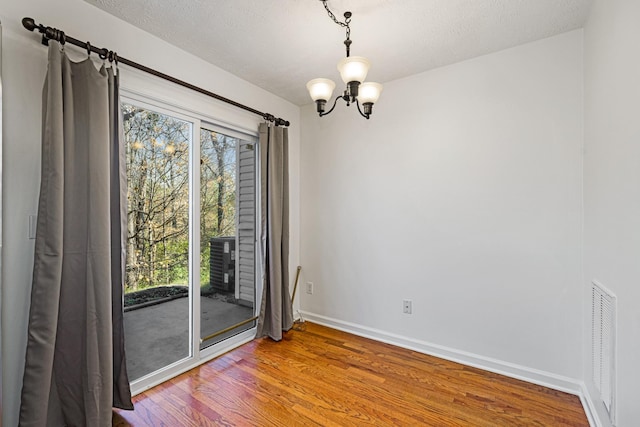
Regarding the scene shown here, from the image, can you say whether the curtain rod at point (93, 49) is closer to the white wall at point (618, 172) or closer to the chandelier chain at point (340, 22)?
the chandelier chain at point (340, 22)

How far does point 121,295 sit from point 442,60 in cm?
300

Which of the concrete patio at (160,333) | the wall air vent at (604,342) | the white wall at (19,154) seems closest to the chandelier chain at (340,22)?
the white wall at (19,154)

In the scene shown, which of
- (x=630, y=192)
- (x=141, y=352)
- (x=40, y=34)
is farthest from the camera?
(x=141, y=352)

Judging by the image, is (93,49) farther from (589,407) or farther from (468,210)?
(589,407)

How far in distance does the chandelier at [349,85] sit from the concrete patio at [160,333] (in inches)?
77.0

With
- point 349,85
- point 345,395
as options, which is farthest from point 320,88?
point 345,395

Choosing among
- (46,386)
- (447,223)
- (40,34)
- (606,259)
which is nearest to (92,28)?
(40,34)

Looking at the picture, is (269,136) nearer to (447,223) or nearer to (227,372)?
(447,223)

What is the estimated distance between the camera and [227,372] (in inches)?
95.4

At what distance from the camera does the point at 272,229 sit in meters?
3.02

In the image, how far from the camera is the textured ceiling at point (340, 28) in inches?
74.8

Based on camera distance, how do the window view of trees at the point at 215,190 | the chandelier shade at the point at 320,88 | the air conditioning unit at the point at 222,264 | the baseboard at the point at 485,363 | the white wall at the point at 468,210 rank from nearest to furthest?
the chandelier shade at the point at 320,88 → the baseboard at the point at 485,363 → the white wall at the point at 468,210 → the window view of trees at the point at 215,190 → the air conditioning unit at the point at 222,264

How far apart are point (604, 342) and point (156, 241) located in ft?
9.76

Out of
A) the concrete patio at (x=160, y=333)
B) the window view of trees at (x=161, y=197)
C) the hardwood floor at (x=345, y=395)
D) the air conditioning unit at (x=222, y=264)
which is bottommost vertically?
the hardwood floor at (x=345, y=395)
